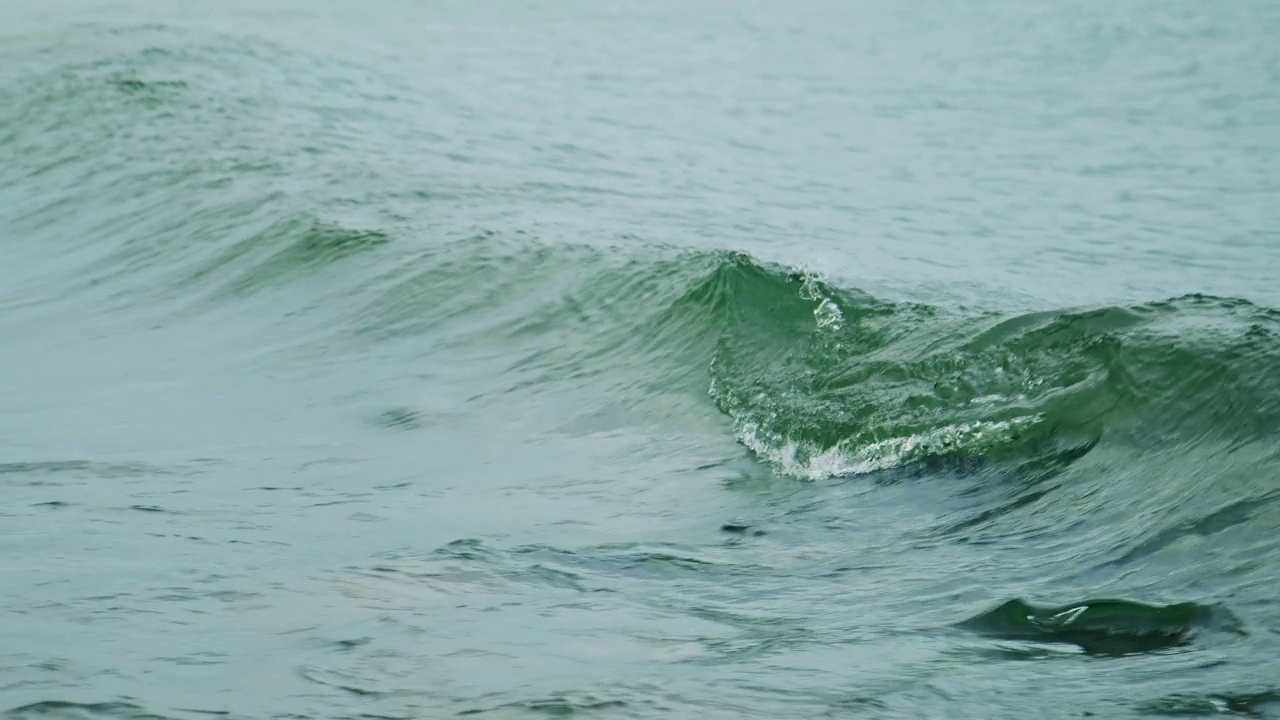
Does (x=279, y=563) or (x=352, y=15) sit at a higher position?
(x=352, y=15)

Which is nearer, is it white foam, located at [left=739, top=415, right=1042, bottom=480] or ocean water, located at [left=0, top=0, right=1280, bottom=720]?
ocean water, located at [left=0, top=0, right=1280, bottom=720]

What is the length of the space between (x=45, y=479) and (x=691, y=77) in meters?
18.4

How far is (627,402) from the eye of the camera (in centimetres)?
937

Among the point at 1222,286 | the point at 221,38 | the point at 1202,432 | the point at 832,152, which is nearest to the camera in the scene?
the point at 1202,432

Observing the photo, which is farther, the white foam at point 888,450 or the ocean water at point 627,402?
the white foam at point 888,450

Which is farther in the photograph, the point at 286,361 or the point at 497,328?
the point at 497,328

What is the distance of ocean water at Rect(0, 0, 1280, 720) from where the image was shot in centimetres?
477

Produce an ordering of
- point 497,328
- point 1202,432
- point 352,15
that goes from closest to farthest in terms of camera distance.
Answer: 1. point 1202,432
2. point 497,328
3. point 352,15

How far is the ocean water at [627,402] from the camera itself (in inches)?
188

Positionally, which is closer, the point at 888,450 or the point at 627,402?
the point at 888,450

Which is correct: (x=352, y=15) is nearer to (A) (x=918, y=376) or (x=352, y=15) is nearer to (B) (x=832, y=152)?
(B) (x=832, y=152)

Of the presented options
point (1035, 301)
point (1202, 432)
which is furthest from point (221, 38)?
point (1202, 432)

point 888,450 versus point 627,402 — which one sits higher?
point 888,450

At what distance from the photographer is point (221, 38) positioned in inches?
918
